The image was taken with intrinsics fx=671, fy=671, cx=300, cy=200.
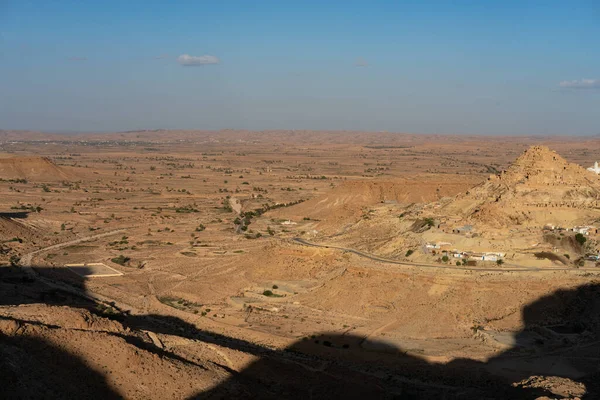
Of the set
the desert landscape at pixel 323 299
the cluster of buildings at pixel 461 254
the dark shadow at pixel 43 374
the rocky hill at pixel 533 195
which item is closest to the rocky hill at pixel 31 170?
the desert landscape at pixel 323 299

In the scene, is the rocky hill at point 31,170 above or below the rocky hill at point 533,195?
below

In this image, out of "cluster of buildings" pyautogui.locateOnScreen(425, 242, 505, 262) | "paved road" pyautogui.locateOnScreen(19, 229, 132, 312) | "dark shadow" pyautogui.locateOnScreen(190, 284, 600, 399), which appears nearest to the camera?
"dark shadow" pyautogui.locateOnScreen(190, 284, 600, 399)

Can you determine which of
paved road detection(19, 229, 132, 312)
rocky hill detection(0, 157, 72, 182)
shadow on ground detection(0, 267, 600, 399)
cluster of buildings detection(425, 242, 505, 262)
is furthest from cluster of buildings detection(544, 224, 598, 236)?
rocky hill detection(0, 157, 72, 182)

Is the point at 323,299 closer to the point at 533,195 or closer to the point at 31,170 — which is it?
the point at 533,195

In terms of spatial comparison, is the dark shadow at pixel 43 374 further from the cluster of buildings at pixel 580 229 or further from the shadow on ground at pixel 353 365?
the cluster of buildings at pixel 580 229

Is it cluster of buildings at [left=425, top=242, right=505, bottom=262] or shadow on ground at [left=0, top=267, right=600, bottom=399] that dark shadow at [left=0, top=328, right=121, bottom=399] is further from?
cluster of buildings at [left=425, top=242, right=505, bottom=262]
